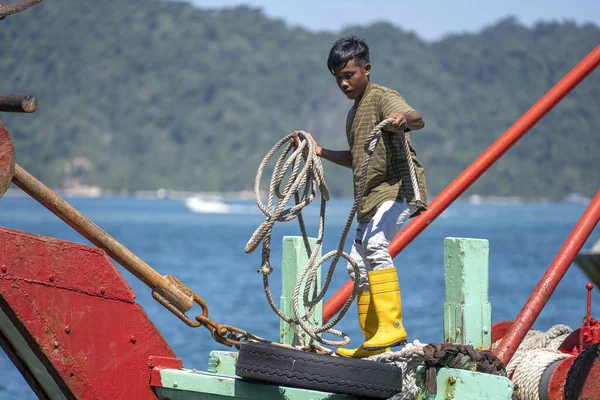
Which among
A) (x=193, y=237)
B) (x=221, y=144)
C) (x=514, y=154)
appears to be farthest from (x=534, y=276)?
(x=221, y=144)

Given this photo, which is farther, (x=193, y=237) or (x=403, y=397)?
(x=193, y=237)

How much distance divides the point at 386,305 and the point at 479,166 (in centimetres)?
162

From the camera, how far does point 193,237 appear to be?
→ 79250mm

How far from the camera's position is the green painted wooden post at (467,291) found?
17.5 feet

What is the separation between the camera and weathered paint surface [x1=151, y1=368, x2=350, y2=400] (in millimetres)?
4682

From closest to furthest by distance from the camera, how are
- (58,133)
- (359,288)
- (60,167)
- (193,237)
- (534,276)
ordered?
(359,288), (534,276), (193,237), (60,167), (58,133)

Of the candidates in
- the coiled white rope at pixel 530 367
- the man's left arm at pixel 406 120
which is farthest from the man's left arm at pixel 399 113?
the coiled white rope at pixel 530 367

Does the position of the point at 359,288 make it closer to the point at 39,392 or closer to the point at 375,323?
the point at 375,323

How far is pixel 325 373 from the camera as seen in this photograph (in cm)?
457

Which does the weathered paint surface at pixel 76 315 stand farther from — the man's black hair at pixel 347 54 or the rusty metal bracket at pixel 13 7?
the man's black hair at pixel 347 54

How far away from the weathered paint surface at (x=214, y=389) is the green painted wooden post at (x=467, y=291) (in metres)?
1.05

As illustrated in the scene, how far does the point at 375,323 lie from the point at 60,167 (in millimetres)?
179938

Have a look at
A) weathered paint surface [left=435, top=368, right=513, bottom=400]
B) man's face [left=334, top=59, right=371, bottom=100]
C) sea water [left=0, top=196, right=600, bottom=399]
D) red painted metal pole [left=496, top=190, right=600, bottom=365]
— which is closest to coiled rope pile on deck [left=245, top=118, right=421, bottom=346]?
man's face [left=334, top=59, right=371, bottom=100]

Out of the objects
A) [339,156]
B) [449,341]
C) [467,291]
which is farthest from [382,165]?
[449,341]
